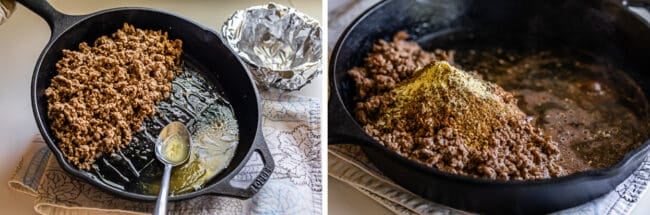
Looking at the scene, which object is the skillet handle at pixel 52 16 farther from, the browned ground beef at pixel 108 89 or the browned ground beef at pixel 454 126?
the browned ground beef at pixel 454 126

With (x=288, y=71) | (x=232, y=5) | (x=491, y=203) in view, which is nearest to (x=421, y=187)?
(x=491, y=203)

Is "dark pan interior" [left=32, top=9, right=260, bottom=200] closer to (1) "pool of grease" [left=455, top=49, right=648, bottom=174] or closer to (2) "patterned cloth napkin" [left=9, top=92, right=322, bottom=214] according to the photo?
(2) "patterned cloth napkin" [left=9, top=92, right=322, bottom=214]

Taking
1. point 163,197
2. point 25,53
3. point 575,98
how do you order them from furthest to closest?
point 575,98
point 25,53
point 163,197

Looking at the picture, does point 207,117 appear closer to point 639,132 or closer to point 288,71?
point 288,71

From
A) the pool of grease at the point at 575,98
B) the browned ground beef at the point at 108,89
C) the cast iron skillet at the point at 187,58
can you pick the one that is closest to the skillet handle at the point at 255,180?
the cast iron skillet at the point at 187,58

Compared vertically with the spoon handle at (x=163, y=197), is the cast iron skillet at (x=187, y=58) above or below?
above

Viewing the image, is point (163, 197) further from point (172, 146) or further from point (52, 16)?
point (52, 16)

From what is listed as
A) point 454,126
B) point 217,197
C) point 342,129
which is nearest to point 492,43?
point 454,126
